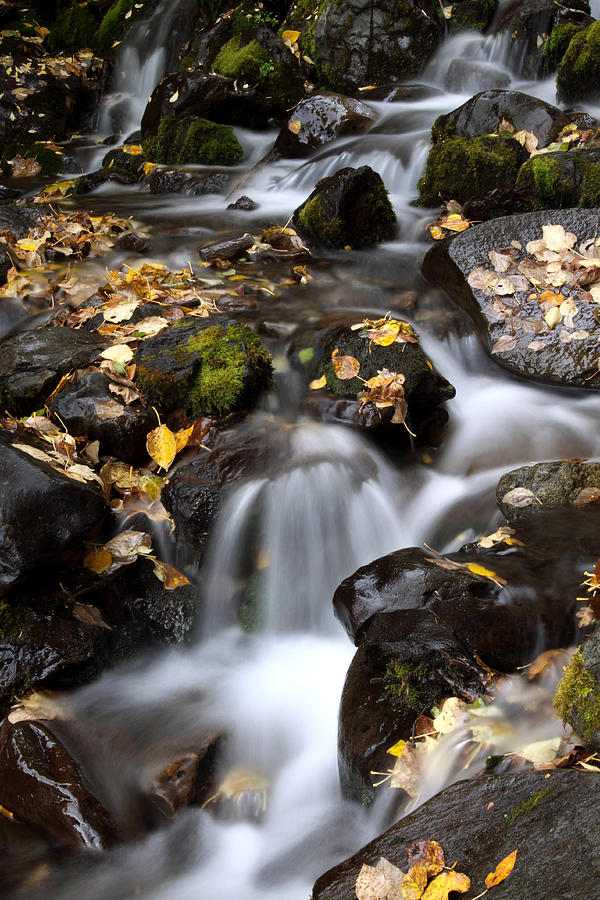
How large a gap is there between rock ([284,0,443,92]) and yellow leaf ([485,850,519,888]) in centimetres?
1047

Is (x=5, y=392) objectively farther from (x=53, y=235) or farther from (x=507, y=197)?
(x=507, y=197)

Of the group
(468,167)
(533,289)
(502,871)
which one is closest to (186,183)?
(468,167)

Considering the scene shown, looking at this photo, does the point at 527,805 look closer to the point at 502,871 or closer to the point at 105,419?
the point at 502,871

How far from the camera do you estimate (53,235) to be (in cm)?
639

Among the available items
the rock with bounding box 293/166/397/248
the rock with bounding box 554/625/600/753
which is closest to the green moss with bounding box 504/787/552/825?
the rock with bounding box 554/625/600/753

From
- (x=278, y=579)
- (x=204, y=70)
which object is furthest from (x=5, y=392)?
(x=204, y=70)

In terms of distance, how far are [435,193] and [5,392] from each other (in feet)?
14.9

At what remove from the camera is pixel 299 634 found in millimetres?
3525

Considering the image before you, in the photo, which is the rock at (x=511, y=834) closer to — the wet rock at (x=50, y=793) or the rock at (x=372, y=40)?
the wet rock at (x=50, y=793)

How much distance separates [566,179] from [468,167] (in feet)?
4.23

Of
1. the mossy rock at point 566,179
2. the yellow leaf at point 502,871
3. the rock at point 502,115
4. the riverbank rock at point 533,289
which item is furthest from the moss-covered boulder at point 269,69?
the yellow leaf at point 502,871

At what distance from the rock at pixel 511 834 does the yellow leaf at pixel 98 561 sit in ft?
6.38

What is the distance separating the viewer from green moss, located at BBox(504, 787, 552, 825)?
1.74 m

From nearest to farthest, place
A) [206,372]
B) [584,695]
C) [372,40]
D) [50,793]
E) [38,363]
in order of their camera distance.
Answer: [584,695] < [50,793] < [206,372] < [38,363] < [372,40]
